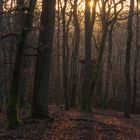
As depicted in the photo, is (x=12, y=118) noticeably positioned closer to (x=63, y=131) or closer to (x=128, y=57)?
(x=63, y=131)

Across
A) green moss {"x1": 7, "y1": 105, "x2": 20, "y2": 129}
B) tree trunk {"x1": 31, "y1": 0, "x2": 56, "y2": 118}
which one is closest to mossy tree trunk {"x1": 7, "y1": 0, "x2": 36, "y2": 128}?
green moss {"x1": 7, "y1": 105, "x2": 20, "y2": 129}

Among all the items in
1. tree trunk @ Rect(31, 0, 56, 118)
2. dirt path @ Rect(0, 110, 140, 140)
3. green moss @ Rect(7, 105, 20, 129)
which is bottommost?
dirt path @ Rect(0, 110, 140, 140)

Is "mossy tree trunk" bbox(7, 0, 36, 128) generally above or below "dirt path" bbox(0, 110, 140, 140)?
above

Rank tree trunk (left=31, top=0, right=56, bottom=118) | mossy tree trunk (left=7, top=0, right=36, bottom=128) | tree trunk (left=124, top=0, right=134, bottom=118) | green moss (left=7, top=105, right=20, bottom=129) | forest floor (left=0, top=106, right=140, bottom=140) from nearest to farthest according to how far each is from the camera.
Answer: forest floor (left=0, top=106, right=140, bottom=140) → mossy tree trunk (left=7, top=0, right=36, bottom=128) → green moss (left=7, top=105, right=20, bottom=129) → tree trunk (left=31, top=0, right=56, bottom=118) → tree trunk (left=124, top=0, right=134, bottom=118)

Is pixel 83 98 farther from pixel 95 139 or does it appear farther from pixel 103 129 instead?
pixel 95 139

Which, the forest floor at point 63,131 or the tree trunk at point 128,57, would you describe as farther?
the tree trunk at point 128,57

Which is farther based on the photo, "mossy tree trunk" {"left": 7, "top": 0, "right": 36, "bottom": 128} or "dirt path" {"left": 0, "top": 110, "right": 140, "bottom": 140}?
"mossy tree trunk" {"left": 7, "top": 0, "right": 36, "bottom": 128}

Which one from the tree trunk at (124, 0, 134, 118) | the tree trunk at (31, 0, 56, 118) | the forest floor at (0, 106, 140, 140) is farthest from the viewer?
the tree trunk at (124, 0, 134, 118)

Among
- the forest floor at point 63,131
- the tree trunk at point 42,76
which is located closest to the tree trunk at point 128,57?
the forest floor at point 63,131

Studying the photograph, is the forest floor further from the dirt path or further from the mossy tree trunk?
the mossy tree trunk

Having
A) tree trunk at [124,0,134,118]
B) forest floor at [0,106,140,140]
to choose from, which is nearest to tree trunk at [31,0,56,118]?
forest floor at [0,106,140,140]

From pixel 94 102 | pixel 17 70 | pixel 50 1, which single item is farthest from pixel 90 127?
pixel 94 102

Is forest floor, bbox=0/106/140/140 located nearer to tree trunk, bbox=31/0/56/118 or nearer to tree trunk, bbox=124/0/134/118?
tree trunk, bbox=31/0/56/118

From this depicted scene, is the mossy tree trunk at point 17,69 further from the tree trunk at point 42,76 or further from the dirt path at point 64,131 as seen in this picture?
the tree trunk at point 42,76
